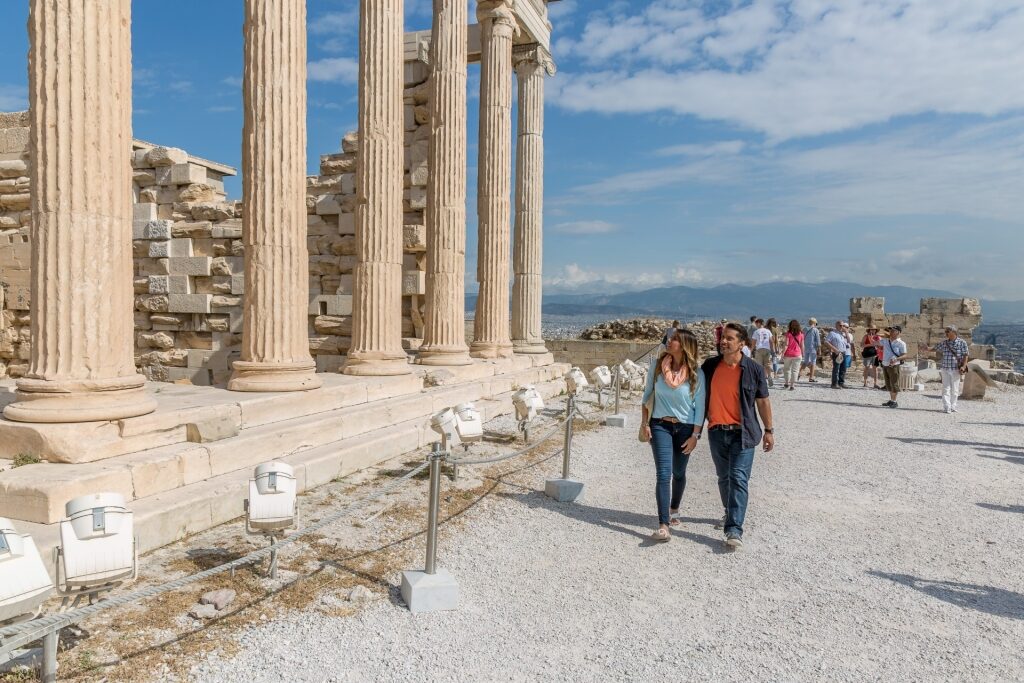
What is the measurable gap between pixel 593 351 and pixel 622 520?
18.6 m

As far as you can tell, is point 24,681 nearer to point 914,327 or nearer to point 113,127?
point 113,127

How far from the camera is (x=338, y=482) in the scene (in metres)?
7.58

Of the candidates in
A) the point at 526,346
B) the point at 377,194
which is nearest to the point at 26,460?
the point at 377,194

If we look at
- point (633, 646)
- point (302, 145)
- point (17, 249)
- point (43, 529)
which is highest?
point (302, 145)

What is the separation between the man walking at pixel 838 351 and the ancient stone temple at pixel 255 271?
751cm

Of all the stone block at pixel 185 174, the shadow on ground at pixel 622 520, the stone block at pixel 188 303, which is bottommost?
the shadow on ground at pixel 622 520

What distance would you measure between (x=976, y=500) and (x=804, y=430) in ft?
14.8

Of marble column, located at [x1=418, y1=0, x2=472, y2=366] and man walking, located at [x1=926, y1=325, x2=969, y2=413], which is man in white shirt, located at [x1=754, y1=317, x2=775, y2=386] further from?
marble column, located at [x1=418, y1=0, x2=472, y2=366]

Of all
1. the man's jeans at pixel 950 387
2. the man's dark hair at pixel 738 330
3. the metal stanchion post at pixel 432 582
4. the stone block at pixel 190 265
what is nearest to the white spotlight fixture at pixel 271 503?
the metal stanchion post at pixel 432 582

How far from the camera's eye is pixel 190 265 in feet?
46.2

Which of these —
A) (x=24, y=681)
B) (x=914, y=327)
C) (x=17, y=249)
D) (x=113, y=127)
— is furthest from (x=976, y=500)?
(x=914, y=327)

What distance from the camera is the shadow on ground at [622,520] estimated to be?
6022mm

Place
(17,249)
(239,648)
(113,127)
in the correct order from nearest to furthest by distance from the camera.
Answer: (239,648) < (113,127) < (17,249)

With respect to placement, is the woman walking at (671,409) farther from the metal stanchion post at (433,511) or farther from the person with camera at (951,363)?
the person with camera at (951,363)
